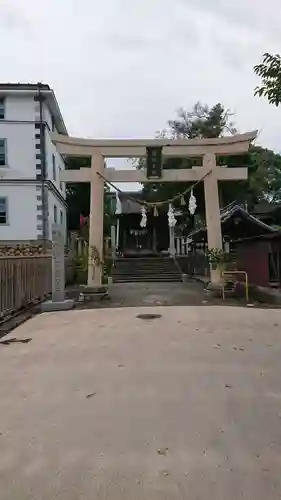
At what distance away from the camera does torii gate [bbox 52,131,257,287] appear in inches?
583

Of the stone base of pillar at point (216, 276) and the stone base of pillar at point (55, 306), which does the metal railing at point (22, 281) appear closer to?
the stone base of pillar at point (55, 306)

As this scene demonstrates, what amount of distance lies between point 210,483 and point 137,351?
3.68m

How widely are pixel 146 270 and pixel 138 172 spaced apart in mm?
11826

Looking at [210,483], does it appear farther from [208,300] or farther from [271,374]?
[208,300]

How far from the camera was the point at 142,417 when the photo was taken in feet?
13.0

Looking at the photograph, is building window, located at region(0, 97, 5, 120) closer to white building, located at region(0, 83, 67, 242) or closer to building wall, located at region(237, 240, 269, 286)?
white building, located at region(0, 83, 67, 242)

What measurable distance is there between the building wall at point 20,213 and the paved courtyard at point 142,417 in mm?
16218

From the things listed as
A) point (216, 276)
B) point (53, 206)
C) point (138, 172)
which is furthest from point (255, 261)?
point (53, 206)

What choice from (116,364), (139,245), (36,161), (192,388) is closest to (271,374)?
(192,388)

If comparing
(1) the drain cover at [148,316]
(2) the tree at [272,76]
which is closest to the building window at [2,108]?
(1) the drain cover at [148,316]

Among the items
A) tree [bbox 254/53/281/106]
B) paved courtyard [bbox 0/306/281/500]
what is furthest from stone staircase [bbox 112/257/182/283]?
tree [bbox 254/53/281/106]

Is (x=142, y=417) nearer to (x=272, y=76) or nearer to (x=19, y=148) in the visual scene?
(x=272, y=76)

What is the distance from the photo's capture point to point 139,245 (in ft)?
119

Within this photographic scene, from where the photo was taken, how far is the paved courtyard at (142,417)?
2.86 m
